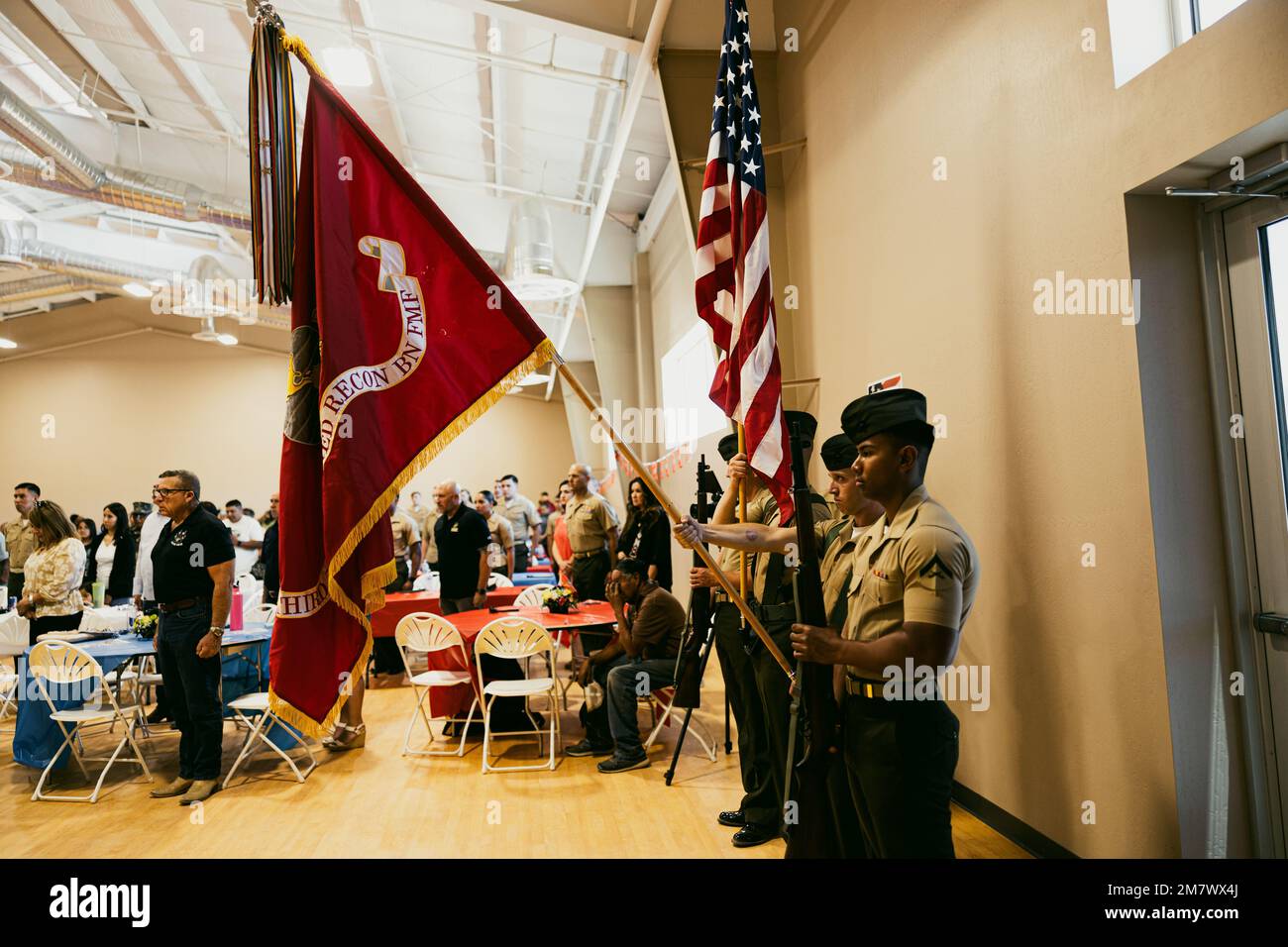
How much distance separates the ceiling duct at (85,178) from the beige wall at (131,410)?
737 centimetres

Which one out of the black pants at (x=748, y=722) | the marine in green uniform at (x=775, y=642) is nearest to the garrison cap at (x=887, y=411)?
the marine in green uniform at (x=775, y=642)

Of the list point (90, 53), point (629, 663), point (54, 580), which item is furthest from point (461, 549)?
point (90, 53)

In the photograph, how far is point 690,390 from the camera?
957 centimetres

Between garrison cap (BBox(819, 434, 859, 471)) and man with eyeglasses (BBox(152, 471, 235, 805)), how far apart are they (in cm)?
332

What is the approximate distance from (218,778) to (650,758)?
2.57 metres

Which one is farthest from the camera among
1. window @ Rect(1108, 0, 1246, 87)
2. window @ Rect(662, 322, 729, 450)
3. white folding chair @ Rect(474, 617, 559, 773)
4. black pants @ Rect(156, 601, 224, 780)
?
window @ Rect(662, 322, 729, 450)

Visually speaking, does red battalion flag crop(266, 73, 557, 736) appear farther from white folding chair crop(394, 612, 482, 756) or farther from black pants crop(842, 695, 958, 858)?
white folding chair crop(394, 612, 482, 756)

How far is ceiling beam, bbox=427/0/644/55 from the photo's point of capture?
18.6 feet

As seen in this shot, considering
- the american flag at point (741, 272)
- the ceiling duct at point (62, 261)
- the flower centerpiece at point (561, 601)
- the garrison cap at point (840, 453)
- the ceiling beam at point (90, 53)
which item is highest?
the ceiling beam at point (90, 53)

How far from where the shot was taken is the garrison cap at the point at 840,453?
10.6 ft

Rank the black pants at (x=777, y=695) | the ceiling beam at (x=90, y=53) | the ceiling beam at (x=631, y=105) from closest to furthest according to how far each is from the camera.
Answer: the black pants at (x=777, y=695), the ceiling beam at (x=631, y=105), the ceiling beam at (x=90, y=53)

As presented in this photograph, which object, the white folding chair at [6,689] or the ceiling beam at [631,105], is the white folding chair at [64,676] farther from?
the ceiling beam at [631,105]

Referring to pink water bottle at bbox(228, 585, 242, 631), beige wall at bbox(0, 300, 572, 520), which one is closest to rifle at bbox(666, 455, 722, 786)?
pink water bottle at bbox(228, 585, 242, 631)
